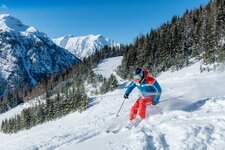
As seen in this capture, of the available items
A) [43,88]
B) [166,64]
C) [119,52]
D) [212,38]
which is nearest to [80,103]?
[166,64]

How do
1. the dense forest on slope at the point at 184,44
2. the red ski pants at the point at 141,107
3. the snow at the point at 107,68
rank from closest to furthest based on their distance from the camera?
the red ski pants at the point at 141,107, the dense forest on slope at the point at 184,44, the snow at the point at 107,68

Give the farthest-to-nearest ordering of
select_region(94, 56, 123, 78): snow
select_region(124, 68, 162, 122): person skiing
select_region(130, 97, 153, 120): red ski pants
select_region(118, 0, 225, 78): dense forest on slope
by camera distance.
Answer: select_region(94, 56, 123, 78): snow
select_region(118, 0, 225, 78): dense forest on slope
select_region(124, 68, 162, 122): person skiing
select_region(130, 97, 153, 120): red ski pants

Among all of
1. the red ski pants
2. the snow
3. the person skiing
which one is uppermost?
the snow

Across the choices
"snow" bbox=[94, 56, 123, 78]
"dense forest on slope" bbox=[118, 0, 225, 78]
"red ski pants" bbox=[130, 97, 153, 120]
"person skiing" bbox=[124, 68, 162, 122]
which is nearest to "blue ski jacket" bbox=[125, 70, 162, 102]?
"person skiing" bbox=[124, 68, 162, 122]

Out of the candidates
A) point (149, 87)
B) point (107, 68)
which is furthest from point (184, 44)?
point (107, 68)

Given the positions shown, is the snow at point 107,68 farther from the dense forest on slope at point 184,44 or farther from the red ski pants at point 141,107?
the red ski pants at point 141,107

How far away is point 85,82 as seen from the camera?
386 ft

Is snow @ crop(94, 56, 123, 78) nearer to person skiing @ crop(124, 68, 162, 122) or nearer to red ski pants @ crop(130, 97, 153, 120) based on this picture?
red ski pants @ crop(130, 97, 153, 120)

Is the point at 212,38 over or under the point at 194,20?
under

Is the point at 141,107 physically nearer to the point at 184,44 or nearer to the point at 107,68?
the point at 184,44

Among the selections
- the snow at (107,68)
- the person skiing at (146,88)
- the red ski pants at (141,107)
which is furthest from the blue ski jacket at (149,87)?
the snow at (107,68)

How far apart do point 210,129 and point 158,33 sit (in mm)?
82024

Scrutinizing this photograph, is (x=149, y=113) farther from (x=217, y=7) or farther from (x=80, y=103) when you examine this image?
(x=217, y=7)

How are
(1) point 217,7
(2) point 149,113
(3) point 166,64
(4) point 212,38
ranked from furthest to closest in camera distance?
1. (3) point 166,64
2. (1) point 217,7
3. (4) point 212,38
4. (2) point 149,113
